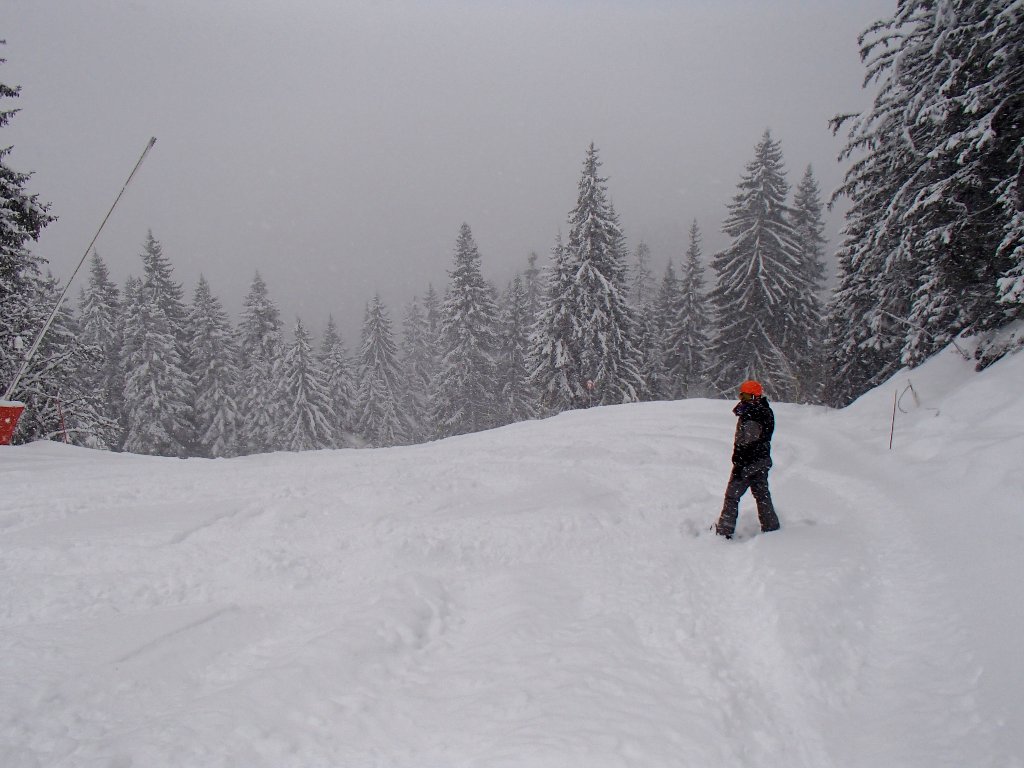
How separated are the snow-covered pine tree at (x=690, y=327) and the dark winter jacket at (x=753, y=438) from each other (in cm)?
2617

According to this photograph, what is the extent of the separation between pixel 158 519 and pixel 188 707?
14.1 feet

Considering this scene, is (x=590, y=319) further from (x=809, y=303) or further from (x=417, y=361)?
(x=417, y=361)

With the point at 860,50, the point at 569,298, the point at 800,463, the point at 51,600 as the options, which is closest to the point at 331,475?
the point at 51,600

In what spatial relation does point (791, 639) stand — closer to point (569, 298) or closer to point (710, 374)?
point (569, 298)

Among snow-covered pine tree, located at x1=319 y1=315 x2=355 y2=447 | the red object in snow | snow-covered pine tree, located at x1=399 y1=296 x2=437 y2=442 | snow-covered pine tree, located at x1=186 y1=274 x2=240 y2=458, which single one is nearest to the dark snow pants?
the red object in snow

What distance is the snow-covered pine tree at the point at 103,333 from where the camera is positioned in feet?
105

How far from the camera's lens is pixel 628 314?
1001 inches

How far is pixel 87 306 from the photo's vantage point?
32969mm

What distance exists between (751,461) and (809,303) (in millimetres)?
24972

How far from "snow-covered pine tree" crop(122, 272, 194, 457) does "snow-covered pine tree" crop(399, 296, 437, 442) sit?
20056 mm

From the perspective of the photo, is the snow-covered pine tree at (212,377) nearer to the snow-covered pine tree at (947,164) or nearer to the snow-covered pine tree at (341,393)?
the snow-covered pine tree at (341,393)

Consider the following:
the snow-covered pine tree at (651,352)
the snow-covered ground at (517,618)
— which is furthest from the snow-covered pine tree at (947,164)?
the snow-covered pine tree at (651,352)

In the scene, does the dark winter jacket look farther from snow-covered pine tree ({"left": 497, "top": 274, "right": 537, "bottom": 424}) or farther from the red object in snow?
snow-covered pine tree ({"left": 497, "top": 274, "right": 537, "bottom": 424})

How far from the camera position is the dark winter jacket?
646 centimetres
